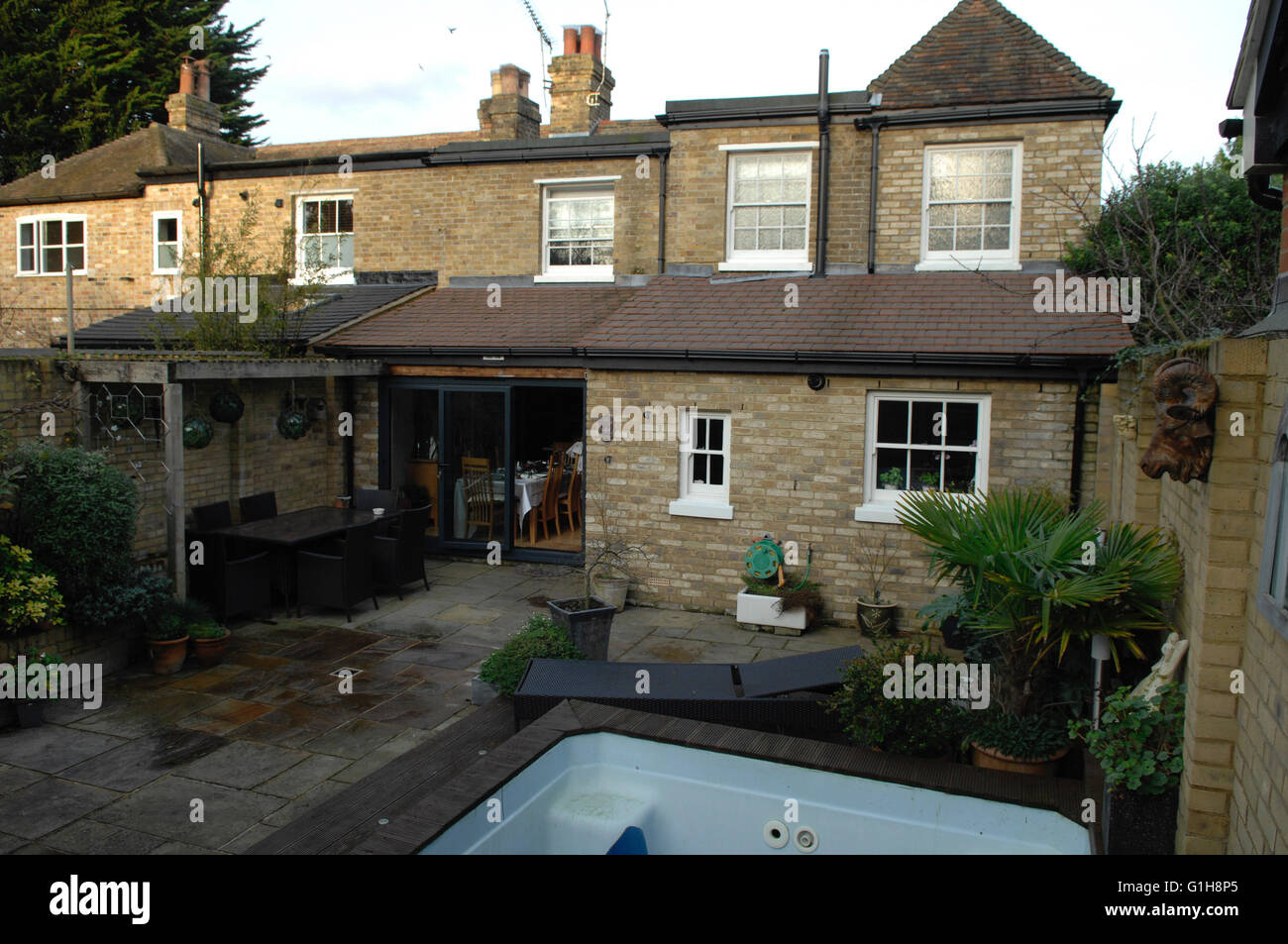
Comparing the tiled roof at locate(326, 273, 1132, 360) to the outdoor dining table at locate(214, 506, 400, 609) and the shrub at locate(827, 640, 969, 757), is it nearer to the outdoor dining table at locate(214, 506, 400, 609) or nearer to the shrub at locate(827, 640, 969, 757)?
the outdoor dining table at locate(214, 506, 400, 609)

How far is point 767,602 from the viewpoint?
33.2 ft

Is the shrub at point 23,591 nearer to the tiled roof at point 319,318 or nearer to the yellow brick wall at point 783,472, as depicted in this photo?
the yellow brick wall at point 783,472

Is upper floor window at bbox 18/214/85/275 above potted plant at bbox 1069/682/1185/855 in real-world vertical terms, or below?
above

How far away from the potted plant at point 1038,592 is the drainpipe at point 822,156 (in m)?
6.62

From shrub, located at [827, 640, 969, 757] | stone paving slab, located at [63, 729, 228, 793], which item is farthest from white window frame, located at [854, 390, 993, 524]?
stone paving slab, located at [63, 729, 228, 793]

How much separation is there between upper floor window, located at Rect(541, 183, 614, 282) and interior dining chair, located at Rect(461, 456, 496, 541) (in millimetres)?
2968

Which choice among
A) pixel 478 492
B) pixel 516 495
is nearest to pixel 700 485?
pixel 516 495

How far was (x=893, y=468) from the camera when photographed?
1030 centimetres

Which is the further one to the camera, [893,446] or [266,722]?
[893,446]

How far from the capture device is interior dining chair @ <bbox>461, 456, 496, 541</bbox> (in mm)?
13602

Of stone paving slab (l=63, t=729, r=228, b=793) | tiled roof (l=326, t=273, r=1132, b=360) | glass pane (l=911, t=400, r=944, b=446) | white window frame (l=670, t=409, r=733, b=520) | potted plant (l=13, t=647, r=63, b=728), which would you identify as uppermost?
tiled roof (l=326, t=273, r=1132, b=360)

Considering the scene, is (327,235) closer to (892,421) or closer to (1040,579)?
(892,421)

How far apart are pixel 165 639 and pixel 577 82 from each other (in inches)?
453
